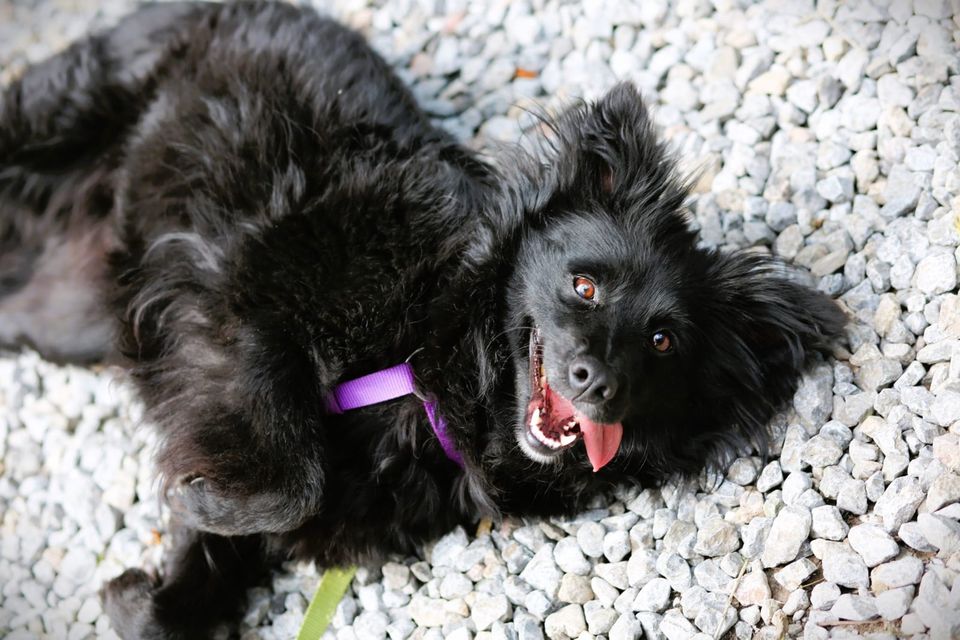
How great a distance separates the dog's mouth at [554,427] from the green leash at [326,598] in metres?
0.87

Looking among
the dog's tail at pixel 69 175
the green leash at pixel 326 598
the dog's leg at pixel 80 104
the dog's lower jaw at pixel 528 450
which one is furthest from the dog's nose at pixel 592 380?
the dog's leg at pixel 80 104

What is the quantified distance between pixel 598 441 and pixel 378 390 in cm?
77

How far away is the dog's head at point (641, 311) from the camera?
280cm

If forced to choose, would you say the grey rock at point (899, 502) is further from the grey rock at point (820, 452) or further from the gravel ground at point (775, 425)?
the grey rock at point (820, 452)

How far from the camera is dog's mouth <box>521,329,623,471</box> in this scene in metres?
2.76

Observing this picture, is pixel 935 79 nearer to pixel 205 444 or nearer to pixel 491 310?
pixel 491 310

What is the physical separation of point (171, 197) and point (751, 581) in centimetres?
254

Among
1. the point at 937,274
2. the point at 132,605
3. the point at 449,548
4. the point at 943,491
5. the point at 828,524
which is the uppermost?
the point at 937,274

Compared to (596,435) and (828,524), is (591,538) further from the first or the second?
(828,524)

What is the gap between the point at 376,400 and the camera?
2936mm

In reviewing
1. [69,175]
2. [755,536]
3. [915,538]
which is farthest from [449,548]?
[69,175]

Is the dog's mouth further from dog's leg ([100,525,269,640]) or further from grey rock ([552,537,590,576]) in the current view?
dog's leg ([100,525,269,640])

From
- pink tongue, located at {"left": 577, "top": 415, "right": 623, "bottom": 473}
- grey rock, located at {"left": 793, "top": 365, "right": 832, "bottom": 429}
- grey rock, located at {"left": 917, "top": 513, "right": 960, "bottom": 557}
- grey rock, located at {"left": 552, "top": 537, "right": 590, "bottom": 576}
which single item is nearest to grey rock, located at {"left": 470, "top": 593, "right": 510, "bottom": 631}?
grey rock, located at {"left": 552, "top": 537, "right": 590, "bottom": 576}

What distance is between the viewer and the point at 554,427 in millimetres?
2850
